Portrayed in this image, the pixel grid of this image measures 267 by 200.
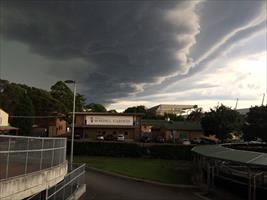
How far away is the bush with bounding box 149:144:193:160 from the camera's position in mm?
56438

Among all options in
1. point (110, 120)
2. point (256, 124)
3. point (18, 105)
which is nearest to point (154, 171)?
point (256, 124)

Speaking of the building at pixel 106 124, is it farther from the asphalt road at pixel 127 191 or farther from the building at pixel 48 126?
the asphalt road at pixel 127 191

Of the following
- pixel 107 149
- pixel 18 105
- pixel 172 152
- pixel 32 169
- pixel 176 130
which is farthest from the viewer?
pixel 176 130

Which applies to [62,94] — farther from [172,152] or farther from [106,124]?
[172,152]

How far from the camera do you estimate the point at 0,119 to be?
244 ft

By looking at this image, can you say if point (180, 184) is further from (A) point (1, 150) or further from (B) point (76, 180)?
(A) point (1, 150)

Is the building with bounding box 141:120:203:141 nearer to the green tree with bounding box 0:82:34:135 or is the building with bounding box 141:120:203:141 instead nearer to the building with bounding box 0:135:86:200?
the green tree with bounding box 0:82:34:135

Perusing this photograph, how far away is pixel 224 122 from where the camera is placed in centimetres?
8200

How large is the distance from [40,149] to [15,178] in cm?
403

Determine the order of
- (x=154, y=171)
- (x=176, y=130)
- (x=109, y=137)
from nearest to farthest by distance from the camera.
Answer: (x=154, y=171), (x=109, y=137), (x=176, y=130)

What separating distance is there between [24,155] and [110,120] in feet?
204

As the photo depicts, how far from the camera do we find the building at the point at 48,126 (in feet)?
A: 314

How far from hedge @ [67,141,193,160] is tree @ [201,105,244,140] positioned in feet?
88.7

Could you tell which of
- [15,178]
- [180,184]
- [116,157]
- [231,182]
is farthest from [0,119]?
[15,178]
